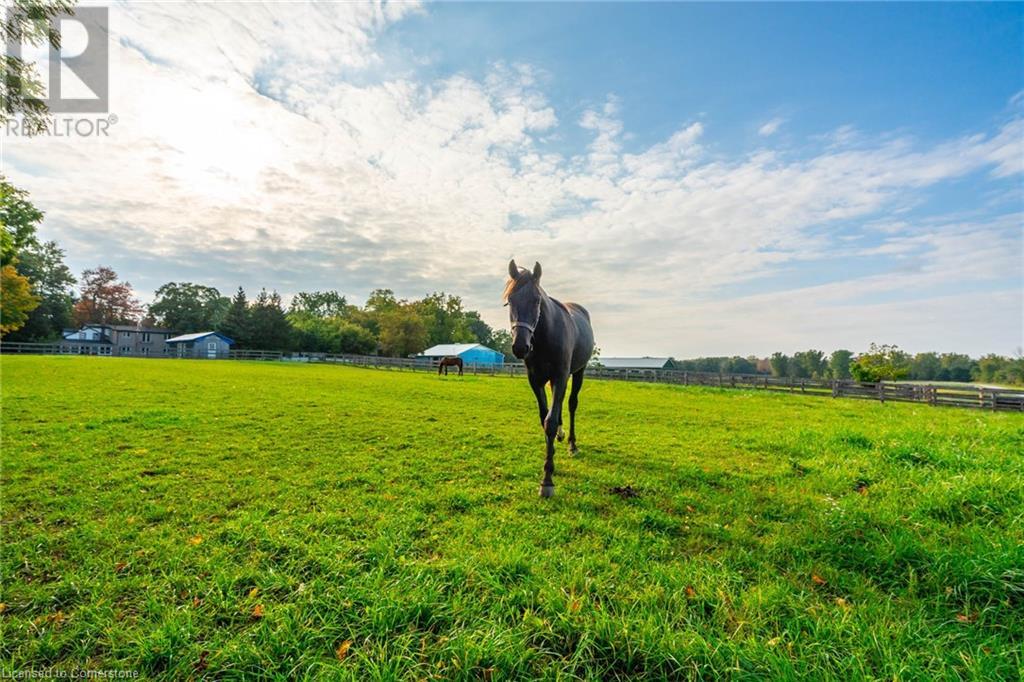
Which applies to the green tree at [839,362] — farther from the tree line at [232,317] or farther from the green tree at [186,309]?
the green tree at [186,309]

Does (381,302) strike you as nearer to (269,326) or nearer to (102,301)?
(269,326)

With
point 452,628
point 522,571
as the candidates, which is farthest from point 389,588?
point 522,571

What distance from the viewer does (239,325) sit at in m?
60.9

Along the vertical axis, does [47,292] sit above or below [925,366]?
above

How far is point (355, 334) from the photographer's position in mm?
66375

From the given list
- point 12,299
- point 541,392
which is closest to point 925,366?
point 541,392

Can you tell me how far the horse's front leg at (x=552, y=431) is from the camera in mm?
4398

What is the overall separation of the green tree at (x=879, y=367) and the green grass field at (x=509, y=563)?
36790 millimetres

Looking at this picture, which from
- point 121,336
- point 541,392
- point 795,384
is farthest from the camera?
point 121,336

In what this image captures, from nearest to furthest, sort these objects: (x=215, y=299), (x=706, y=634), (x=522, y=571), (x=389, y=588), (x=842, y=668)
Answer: (x=842, y=668) < (x=706, y=634) < (x=389, y=588) < (x=522, y=571) < (x=215, y=299)

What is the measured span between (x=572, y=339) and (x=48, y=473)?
6.74 meters

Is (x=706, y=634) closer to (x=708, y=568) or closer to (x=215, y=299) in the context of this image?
(x=708, y=568)

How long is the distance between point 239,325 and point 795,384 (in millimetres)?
71541

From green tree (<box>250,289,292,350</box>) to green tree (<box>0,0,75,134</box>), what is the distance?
2387 inches
